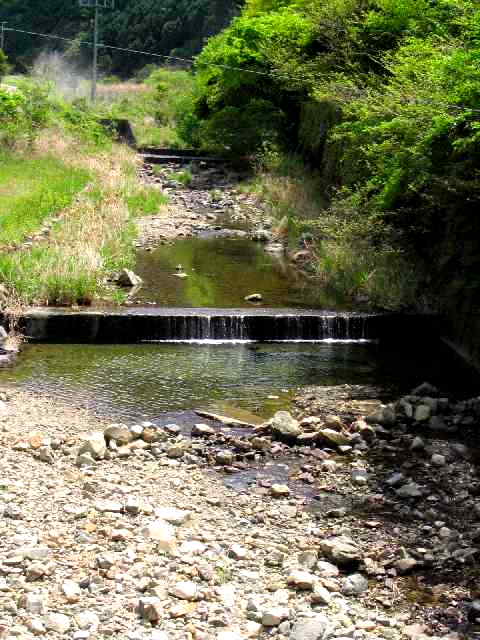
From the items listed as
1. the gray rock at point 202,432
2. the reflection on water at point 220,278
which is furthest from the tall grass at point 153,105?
the gray rock at point 202,432

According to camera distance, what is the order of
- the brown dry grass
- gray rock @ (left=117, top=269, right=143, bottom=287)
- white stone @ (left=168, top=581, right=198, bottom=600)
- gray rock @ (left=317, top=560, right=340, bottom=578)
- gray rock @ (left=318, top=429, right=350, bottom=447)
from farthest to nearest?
gray rock @ (left=117, top=269, right=143, bottom=287), the brown dry grass, gray rock @ (left=318, top=429, right=350, bottom=447), gray rock @ (left=317, top=560, right=340, bottom=578), white stone @ (left=168, top=581, right=198, bottom=600)

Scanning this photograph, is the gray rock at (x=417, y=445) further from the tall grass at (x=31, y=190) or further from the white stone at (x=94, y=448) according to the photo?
the tall grass at (x=31, y=190)

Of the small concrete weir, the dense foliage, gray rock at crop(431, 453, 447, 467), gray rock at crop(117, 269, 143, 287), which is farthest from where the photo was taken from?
gray rock at crop(117, 269, 143, 287)

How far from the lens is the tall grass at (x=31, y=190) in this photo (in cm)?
1623

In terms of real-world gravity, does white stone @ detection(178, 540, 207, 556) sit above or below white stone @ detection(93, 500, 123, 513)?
below

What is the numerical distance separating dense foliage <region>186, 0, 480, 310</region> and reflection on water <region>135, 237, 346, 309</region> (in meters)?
0.76

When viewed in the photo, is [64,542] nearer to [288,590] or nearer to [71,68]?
[288,590]

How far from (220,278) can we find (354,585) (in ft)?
33.1

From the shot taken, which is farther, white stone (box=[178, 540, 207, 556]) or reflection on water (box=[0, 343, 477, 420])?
reflection on water (box=[0, 343, 477, 420])

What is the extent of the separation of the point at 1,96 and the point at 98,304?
1503cm

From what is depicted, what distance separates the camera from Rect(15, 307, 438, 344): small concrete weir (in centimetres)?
1229

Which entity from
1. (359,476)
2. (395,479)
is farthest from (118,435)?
(395,479)

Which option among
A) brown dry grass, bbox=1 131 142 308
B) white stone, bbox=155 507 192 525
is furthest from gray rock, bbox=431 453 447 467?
brown dry grass, bbox=1 131 142 308

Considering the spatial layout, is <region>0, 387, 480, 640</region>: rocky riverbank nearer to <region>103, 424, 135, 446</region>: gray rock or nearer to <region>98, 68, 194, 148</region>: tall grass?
<region>103, 424, 135, 446</region>: gray rock
